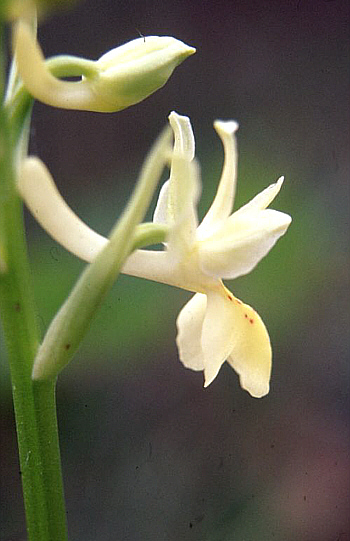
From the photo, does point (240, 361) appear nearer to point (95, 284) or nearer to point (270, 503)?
point (95, 284)

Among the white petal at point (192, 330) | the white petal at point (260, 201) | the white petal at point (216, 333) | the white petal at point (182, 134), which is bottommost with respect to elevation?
the white petal at point (192, 330)

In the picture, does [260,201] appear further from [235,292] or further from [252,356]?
[235,292]

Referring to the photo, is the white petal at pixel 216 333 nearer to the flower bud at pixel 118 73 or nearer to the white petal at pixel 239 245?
the white petal at pixel 239 245

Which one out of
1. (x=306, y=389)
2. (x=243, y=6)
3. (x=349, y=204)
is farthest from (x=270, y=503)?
(x=243, y=6)

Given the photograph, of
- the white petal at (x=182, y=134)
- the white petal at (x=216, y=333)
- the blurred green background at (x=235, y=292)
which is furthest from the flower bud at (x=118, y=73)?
the blurred green background at (x=235, y=292)

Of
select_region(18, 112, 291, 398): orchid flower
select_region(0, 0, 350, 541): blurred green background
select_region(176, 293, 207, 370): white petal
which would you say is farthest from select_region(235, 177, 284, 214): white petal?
select_region(0, 0, 350, 541): blurred green background

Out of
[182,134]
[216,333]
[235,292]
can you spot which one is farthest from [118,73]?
[235,292]
